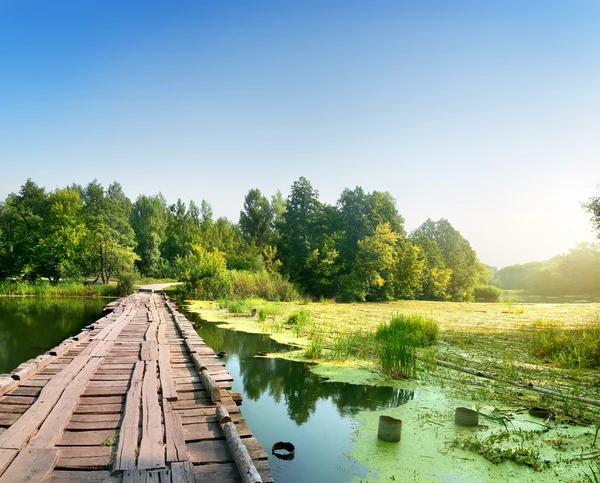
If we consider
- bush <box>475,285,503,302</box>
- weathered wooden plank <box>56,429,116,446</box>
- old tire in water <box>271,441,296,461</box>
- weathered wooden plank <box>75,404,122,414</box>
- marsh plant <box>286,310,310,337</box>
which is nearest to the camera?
weathered wooden plank <box>56,429,116,446</box>

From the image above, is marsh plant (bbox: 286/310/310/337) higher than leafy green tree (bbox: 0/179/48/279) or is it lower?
lower

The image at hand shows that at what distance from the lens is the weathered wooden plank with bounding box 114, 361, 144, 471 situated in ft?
9.09

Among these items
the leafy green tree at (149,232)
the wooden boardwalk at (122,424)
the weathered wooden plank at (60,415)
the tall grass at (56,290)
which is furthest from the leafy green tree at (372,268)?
the weathered wooden plank at (60,415)

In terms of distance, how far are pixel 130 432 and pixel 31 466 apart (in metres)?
0.73

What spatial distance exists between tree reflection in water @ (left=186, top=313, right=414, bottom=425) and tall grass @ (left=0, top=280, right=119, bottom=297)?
731 inches

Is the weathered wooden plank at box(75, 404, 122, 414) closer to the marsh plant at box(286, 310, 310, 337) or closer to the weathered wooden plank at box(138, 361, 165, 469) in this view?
the weathered wooden plank at box(138, 361, 165, 469)

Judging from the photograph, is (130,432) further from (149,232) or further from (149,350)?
(149,232)

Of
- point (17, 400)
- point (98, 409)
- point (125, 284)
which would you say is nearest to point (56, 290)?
point (125, 284)

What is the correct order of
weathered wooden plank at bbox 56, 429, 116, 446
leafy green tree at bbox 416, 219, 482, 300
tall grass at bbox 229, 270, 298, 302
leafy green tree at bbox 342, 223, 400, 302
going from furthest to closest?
leafy green tree at bbox 416, 219, 482, 300 < leafy green tree at bbox 342, 223, 400, 302 < tall grass at bbox 229, 270, 298, 302 < weathered wooden plank at bbox 56, 429, 116, 446

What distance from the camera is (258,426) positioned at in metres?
5.20


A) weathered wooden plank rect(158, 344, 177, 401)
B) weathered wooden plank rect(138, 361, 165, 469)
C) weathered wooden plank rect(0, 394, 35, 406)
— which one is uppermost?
weathered wooden plank rect(138, 361, 165, 469)

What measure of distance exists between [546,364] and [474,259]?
3710cm

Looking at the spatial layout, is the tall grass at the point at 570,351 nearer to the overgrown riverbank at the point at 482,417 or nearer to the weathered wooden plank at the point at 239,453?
the overgrown riverbank at the point at 482,417

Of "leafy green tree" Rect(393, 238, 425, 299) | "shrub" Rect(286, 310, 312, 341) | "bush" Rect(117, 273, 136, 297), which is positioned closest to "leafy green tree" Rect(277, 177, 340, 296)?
"leafy green tree" Rect(393, 238, 425, 299)
